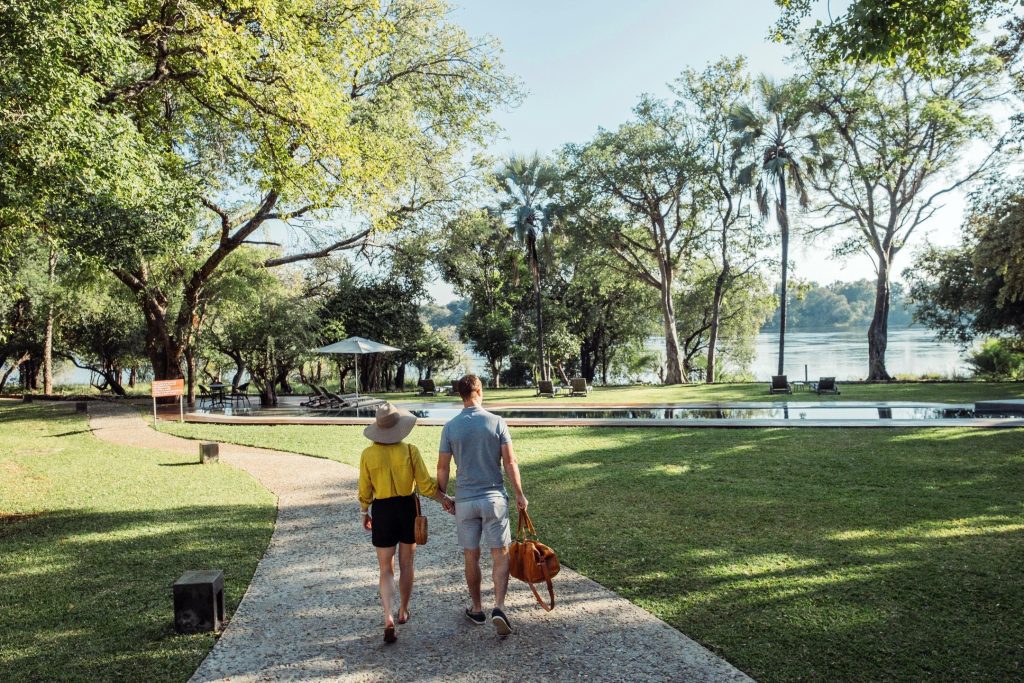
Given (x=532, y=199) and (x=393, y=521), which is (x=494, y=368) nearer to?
(x=532, y=199)

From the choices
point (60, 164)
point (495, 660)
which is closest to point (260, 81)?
point (60, 164)

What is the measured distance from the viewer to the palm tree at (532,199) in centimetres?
2919

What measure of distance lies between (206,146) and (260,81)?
7.89 metres

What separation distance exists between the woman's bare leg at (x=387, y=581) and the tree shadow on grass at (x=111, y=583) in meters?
1.21

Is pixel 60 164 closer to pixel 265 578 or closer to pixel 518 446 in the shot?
pixel 265 578

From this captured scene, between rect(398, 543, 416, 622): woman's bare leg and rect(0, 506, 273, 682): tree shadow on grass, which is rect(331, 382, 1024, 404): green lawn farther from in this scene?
rect(398, 543, 416, 622): woman's bare leg

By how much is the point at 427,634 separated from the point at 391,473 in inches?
45.4

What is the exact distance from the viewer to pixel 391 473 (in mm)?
4391

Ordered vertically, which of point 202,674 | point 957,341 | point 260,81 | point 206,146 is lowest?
point 202,674

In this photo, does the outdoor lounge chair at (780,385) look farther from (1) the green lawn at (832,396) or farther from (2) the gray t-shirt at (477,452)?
(2) the gray t-shirt at (477,452)

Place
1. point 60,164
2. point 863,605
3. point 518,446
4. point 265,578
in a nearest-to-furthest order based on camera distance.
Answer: point 863,605
point 265,578
point 60,164
point 518,446

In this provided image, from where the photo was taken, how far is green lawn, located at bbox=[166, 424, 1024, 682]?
4090mm

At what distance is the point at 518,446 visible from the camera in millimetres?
12031

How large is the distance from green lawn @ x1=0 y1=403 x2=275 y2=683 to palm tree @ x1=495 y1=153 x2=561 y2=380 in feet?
64.9
